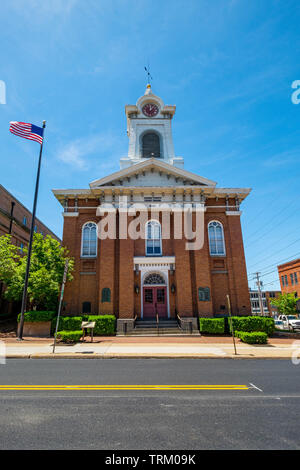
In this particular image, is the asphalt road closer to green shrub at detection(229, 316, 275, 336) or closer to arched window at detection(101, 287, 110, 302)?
green shrub at detection(229, 316, 275, 336)

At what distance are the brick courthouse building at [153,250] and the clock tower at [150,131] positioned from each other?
4822mm

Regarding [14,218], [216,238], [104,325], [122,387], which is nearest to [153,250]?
[216,238]

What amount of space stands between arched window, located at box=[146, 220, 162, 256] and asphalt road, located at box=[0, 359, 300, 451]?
1399cm

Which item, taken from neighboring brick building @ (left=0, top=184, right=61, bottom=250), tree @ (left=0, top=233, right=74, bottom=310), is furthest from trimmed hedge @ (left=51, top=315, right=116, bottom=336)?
neighboring brick building @ (left=0, top=184, right=61, bottom=250)

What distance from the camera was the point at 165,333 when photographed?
18219mm

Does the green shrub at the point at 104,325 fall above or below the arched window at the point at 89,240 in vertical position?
below

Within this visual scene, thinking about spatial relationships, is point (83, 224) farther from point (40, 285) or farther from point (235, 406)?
point (235, 406)

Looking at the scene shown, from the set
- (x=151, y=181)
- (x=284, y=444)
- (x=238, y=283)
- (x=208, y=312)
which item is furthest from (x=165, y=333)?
(x=284, y=444)

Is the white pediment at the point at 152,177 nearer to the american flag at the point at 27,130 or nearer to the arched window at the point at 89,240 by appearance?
the arched window at the point at 89,240

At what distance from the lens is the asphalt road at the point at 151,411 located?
13.3 feet

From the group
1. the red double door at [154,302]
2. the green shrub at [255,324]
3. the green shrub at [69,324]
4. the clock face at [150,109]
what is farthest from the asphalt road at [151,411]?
the clock face at [150,109]

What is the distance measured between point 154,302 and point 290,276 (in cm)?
4653

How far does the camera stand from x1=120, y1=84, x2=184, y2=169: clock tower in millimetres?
27703

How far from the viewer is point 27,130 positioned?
16547 millimetres
